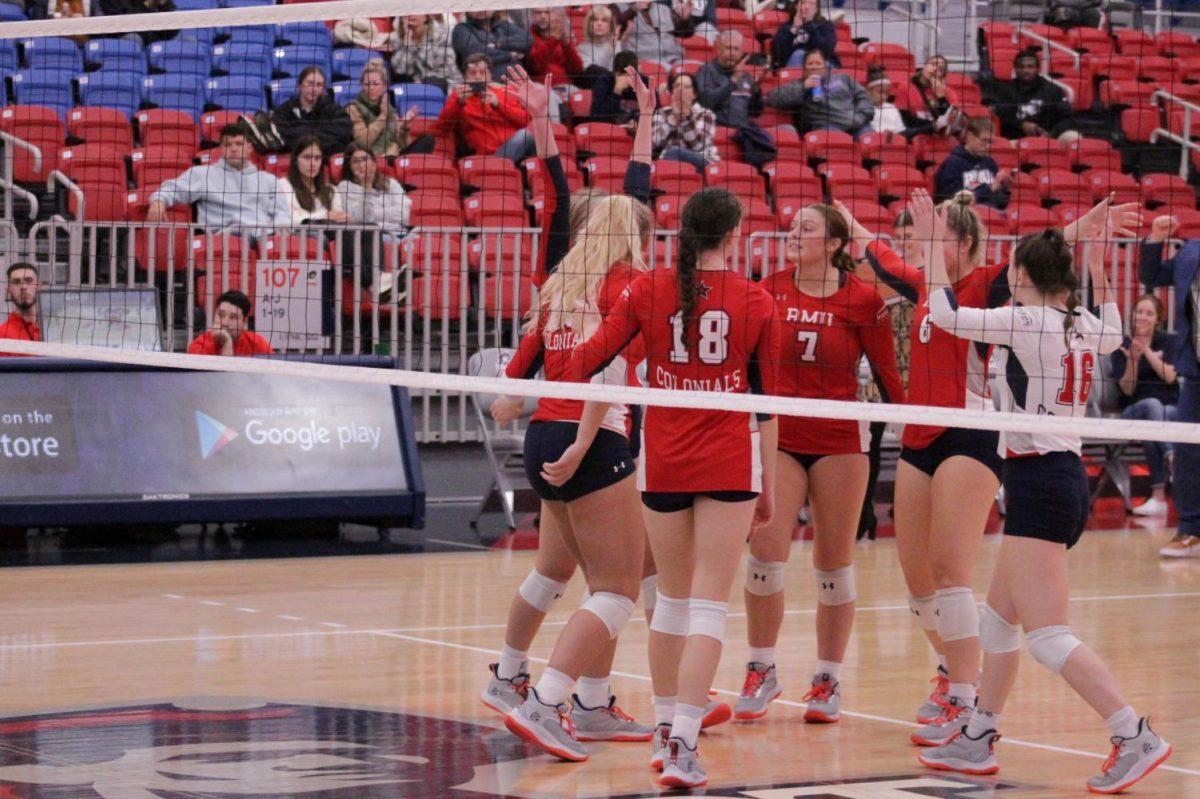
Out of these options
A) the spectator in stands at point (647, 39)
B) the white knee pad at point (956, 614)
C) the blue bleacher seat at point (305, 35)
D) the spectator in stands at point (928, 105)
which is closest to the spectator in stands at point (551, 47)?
the spectator in stands at point (647, 39)

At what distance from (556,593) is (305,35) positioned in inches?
386

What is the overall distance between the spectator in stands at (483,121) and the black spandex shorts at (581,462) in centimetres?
702

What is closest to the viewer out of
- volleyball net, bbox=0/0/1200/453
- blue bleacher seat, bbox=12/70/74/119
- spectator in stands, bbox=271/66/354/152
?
volleyball net, bbox=0/0/1200/453

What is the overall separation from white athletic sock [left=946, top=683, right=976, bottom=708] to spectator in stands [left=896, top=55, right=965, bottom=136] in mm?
10288

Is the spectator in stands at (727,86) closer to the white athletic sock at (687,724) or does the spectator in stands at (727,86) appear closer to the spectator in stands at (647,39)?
the spectator in stands at (647,39)

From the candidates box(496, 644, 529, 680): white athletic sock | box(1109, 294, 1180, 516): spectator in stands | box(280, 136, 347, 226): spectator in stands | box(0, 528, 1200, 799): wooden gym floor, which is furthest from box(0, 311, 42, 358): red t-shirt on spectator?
box(1109, 294, 1180, 516): spectator in stands

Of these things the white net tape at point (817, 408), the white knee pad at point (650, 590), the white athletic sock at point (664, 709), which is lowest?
the white athletic sock at point (664, 709)

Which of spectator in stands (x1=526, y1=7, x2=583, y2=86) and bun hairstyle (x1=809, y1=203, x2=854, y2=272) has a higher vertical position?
spectator in stands (x1=526, y1=7, x2=583, y2=86)

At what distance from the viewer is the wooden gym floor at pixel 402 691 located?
5473 mm

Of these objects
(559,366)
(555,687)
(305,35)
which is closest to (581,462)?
(559,366)

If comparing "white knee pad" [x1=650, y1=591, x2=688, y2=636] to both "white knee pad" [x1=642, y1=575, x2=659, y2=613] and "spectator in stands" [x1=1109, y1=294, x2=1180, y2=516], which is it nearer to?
"white knee pad" [x1=642, y1=575, x2=659, y2=613]

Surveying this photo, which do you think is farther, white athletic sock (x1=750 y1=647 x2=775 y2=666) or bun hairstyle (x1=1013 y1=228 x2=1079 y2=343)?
white athletic sock (x1=750 y1=647 x2=775 y2=666)

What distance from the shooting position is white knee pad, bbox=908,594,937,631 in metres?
6.30

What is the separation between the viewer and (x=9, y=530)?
10812 millimetres
